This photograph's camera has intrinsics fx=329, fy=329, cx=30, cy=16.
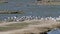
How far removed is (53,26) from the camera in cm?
3525

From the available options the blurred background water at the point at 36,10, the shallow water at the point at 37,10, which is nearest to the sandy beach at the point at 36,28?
the blurred background water at the point at 36,10

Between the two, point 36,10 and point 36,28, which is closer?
point 36,28

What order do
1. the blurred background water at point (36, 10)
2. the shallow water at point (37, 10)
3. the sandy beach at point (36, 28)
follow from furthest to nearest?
the shallow water at point (37, 10) → the blurred background water at point (36, 10) → the sandy beach at point (36, 28)

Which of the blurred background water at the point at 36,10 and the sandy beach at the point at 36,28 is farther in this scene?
the blurred background water at the point at 36,10

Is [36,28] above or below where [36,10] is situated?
above

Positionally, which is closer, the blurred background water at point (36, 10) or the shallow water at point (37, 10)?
the blurred background water at point (36, 10)

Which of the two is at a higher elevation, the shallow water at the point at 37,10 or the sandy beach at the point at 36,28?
the sandy beach at the point at 36,28

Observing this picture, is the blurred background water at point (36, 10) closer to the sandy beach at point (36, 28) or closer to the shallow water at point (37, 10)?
the shallow water at point (37, 10)

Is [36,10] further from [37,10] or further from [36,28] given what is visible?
[36,28]

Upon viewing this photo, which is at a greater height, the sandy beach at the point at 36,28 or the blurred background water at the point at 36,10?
the sandy beach at the point at 36,28

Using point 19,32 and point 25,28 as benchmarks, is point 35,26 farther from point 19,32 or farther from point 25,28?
point 19,32

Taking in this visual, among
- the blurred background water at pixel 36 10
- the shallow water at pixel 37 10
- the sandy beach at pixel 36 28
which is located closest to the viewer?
the sandy beach at pixel 36 28

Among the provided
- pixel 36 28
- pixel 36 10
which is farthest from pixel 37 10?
pixel 36 28

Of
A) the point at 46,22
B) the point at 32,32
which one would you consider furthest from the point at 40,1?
the point at 32,32
